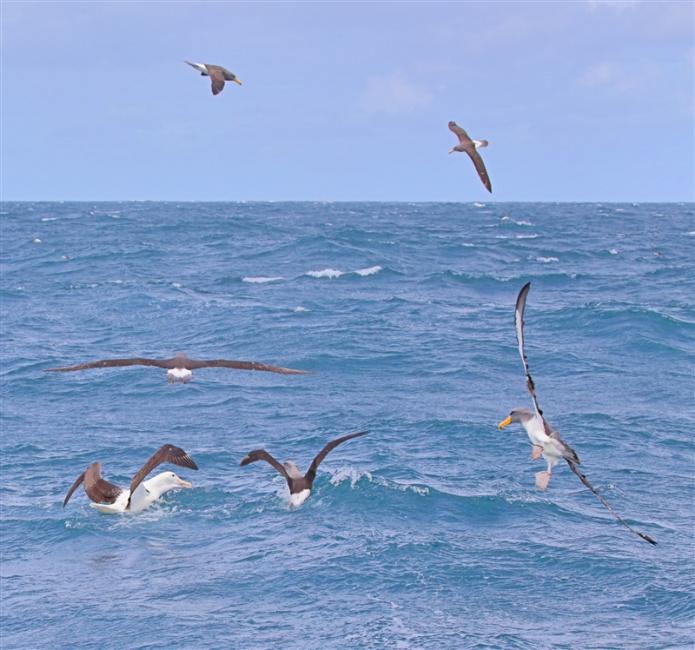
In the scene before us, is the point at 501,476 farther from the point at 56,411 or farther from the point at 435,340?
the point at 435,340

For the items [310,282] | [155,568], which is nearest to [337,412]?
[155,568]

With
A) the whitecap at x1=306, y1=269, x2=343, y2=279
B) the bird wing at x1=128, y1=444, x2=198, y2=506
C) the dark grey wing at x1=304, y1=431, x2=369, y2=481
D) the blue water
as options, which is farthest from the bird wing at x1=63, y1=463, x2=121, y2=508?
the whitecap at x1=306, y1=269, x2=343, y2=279

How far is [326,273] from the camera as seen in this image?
184 ft

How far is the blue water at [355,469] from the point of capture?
52.8 ft

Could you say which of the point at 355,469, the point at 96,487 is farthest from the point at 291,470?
the point at 355,469

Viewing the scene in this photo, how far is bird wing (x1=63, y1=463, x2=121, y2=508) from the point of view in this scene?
61.8 feet

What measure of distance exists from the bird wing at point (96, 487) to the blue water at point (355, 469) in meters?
0.61

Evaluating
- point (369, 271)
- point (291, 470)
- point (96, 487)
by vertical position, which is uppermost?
point (369, 271)

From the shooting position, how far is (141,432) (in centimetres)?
2644
